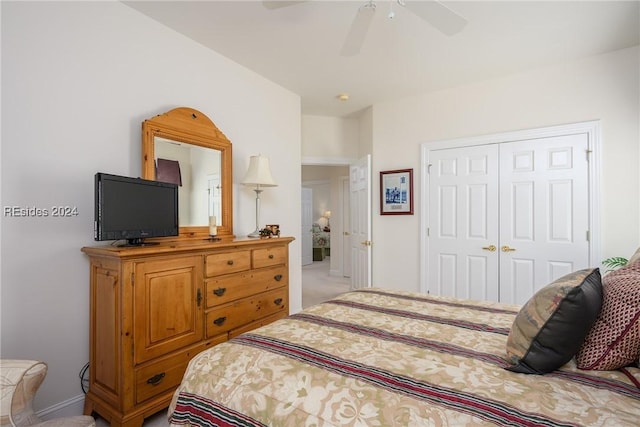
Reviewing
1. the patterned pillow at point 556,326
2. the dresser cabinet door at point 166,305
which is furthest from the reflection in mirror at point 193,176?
the patterned pillow at point 556,326

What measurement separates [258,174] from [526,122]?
280 centimetres

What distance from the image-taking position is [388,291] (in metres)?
2.13

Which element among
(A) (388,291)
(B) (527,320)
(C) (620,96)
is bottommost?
(A) (388,291)

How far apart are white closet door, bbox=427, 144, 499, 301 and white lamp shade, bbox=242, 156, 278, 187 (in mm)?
2027

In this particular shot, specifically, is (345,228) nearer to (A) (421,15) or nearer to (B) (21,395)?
(A) (421,15)

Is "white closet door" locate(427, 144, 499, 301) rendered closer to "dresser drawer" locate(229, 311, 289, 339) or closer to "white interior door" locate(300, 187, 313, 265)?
"dresser drawer" locate(229, 311, 289, 339)

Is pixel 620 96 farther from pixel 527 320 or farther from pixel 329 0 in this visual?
pixel 527 320

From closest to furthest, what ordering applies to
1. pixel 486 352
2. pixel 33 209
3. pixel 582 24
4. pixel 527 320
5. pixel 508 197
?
1. pixel 527 320
2. pixel 486 352
3. pixel 33 209
4. pixel 582 24
5. pixel 508 197

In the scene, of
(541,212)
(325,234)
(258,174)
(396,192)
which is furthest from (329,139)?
(325,234)

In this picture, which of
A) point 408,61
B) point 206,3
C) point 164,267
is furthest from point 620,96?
point 164,267

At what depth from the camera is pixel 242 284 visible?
2428 mm

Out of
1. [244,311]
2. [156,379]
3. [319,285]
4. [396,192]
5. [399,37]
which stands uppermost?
[399,37]

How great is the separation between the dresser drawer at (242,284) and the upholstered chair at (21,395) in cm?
100

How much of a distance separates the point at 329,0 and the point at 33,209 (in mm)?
2271
